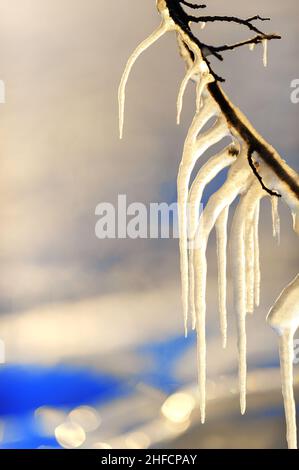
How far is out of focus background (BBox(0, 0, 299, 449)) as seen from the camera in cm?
171

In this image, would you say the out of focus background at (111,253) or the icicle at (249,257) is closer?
the icicle at (249,257)

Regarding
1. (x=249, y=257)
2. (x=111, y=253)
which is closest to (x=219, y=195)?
(x=249, y=257)

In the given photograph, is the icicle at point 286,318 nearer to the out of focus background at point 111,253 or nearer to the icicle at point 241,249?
the icicle at point 241,249

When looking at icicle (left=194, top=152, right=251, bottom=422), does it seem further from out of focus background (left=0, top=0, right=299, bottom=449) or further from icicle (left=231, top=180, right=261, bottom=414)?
out of focus background (left=0, top=0, right=299, bottom=449)

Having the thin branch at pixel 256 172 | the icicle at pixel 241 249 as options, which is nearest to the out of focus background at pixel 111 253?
the icicle at pixel 241 249

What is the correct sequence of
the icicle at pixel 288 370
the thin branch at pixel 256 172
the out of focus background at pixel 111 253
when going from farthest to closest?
the out of focus background at pixel 111 253 → the icicle at pixel 288 370 → the thin branch at pixel 256 172

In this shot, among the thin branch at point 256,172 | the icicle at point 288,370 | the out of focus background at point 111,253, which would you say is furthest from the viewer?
→ the out of focus background at point 111,253

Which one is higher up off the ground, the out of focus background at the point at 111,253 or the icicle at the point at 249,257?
the out of focus background at the point at 111,253

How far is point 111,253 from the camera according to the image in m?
1.74

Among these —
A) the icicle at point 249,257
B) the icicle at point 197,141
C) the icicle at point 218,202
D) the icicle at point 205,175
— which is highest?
the icicle at point 197,141

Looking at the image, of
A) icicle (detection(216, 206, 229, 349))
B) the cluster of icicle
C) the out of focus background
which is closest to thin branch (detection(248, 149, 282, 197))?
the cluster of icicle

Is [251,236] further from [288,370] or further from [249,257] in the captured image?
[288,370]

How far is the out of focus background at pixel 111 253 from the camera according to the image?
5.59 ft

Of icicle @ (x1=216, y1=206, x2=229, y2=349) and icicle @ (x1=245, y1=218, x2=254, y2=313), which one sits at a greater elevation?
Result: icicle @ (x1=216, y1=206, x2=229, y2=349)
